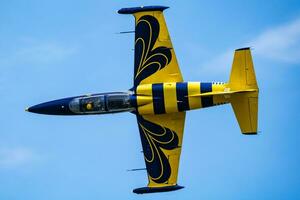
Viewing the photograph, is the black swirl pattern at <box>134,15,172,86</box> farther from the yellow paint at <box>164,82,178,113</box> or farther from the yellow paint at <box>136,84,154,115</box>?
the yellow paint at <box>164,82,178,113</box>

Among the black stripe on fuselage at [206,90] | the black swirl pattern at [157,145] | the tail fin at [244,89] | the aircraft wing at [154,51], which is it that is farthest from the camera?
the black swirl pattern at [157,145]

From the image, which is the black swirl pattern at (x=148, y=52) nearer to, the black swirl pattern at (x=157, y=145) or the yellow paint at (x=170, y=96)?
the yellow paint at (x=170, y=96)

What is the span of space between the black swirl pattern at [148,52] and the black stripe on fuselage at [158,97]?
89 centimetres

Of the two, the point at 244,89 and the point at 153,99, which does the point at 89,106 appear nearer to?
the point at 153,99

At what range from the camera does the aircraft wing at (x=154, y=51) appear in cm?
3947

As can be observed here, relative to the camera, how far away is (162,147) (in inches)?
1582

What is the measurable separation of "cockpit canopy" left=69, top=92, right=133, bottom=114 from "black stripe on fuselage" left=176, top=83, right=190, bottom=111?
7.52ft

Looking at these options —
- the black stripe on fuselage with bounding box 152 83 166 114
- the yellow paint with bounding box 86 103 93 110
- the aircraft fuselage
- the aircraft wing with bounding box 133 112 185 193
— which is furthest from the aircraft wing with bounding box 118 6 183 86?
the yellow paint with bounding box 86 103 93 110

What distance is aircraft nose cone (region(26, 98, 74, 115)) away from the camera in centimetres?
4006

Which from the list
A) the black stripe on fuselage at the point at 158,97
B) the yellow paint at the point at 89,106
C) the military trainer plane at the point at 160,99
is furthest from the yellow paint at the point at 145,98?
the yellow paint at the point at 89,106

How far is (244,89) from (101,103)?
6683 millimetres

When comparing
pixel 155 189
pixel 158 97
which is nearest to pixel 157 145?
pixel 155 189

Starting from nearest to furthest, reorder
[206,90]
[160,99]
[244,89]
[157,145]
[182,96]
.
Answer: [244,89]
[206,90]
[182,96]
[160,99]
[157,145]

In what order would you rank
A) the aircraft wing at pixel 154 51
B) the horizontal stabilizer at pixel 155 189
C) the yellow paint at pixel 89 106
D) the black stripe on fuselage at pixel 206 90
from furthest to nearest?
1. the horizontal stabilizer at pixel 155 189
2. the yellow paint at pixel 89 106
3. the aircraft wing at pixel 154 51
4. the black stripe on fuselage at pixel 206 90
